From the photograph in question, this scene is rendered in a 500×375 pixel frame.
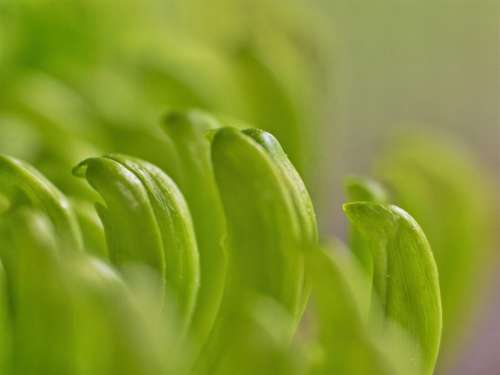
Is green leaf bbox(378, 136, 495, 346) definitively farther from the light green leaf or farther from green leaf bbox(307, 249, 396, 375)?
green leaf bbox(307, 249, 396, 375)

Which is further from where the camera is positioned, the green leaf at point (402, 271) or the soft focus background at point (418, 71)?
the soft focus background at point (418, 71)

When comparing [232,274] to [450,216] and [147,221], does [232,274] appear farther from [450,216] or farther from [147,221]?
[450,216]

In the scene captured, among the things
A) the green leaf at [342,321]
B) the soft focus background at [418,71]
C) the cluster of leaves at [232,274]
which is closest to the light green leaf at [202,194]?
the cluster of leaves at [232,274]

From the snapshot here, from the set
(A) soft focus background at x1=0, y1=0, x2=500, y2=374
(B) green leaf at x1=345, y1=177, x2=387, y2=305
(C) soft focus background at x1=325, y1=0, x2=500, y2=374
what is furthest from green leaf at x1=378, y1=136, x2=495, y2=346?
(C) soft focus background at x1=325, y1=0, x2=500, y2=374

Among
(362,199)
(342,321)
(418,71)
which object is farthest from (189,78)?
(418,71)

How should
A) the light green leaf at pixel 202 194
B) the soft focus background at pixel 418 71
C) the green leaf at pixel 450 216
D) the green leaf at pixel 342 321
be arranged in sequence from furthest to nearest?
the soft focus background at pixel 418 71
the green leaf at pixel 450 216
the light green leaf at pixel 202 194
the green leaf at pixel 342 321

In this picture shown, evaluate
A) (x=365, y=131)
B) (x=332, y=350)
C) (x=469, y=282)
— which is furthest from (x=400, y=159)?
(x=365, y=131)

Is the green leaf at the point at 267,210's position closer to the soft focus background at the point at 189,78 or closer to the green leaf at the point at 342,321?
the green leaf at the point at 342,321
